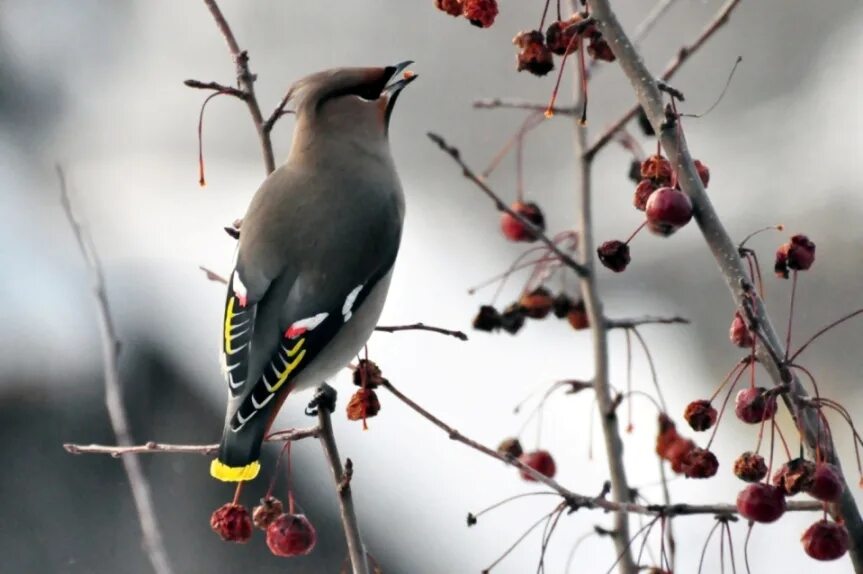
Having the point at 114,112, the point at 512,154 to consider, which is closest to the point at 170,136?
the point at 114,112

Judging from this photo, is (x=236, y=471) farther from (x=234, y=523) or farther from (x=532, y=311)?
(x=532, y=311)

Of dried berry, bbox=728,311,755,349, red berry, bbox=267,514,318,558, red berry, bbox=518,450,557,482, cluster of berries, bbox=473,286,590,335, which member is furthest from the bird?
dried berry, bbox=728,311,755,349

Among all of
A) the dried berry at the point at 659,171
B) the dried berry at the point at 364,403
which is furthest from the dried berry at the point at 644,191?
the dried berry at the point at 364,403

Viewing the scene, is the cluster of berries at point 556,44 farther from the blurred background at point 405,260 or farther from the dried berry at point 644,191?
the blurred background at point 405,260

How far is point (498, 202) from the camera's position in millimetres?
1693

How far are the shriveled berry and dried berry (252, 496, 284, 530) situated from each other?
876mm

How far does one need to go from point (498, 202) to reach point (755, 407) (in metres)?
0.44

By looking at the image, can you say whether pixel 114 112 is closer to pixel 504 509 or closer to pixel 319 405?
pixel 504 509

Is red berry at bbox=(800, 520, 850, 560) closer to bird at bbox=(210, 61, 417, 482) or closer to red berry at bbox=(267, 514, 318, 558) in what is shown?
red berry at bbox=(267, 514, 318, 558)

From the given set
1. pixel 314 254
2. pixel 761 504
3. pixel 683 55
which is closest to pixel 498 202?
pixel 683 55

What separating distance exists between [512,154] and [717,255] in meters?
5.14

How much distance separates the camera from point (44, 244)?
5730mm

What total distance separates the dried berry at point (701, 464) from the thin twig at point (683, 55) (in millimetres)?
453

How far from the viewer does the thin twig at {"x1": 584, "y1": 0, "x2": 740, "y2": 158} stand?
1.73 m
